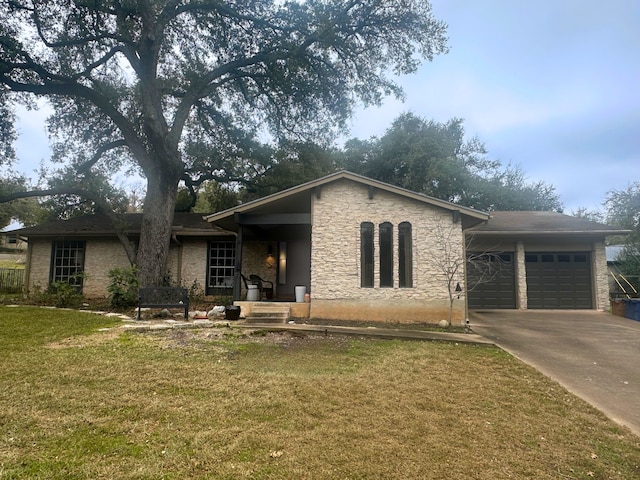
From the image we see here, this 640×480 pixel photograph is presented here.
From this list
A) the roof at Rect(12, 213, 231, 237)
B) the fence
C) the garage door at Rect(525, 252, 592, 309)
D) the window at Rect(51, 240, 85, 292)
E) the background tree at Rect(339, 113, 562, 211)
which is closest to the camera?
the garage door at Rect(525, 252, 592, 309)

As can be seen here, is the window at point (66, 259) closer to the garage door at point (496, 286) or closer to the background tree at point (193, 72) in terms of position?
the background tree at point (193, 72)

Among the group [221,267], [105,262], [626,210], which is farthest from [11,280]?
[626,210]

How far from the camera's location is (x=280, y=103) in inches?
625

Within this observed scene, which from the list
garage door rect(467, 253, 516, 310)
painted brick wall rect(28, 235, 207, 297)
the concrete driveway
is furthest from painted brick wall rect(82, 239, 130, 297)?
garage door rect(467, 253, 516, 310)

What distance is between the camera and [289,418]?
11.3 ft

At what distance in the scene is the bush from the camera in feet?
36.3

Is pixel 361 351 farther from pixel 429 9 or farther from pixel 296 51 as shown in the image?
pixel 429 9

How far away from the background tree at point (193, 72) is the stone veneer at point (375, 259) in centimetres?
613

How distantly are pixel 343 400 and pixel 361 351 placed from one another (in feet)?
8.04

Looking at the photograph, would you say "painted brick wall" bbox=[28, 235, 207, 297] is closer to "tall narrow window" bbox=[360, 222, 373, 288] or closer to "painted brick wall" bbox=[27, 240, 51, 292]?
"painted brick wall" bbox=[27, 240, 51, 292]

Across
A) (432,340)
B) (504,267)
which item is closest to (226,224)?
(432,340)

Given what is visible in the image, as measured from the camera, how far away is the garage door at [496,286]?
12891 mm

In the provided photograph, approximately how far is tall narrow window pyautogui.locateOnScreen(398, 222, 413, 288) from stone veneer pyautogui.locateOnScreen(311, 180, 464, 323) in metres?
0.15

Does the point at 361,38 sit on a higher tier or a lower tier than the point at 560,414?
higher
